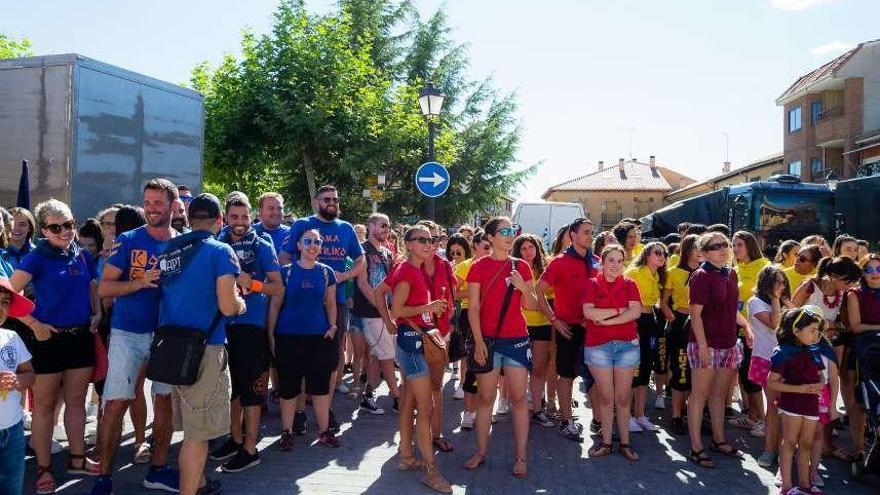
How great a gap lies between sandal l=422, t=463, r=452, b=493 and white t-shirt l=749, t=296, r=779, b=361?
301 cm

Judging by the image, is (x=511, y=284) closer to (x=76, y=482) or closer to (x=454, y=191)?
(x=76, y=482)

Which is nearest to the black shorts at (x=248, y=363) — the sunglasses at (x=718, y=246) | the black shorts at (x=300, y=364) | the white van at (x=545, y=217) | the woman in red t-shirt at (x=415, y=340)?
the black shorts at (x=300, y=364)

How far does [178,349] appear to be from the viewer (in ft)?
12.5

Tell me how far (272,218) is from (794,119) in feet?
122

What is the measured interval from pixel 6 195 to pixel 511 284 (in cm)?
659

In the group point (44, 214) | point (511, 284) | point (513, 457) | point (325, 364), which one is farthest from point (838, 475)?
point (44, 214)

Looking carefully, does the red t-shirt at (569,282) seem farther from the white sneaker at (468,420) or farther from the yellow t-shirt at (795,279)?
the yellow t-shirt at (795,279)

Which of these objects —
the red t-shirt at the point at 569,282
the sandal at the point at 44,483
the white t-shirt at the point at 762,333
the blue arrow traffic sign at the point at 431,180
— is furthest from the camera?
the blue arrow traffic sign at the point at 431,180

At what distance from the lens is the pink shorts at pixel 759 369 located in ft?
18.9

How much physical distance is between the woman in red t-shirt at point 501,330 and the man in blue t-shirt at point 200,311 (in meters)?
1.88

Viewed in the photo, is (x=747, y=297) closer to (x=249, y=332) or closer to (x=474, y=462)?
(x=474, y=462)

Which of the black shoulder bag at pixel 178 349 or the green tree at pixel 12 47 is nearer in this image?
the black shoulder bag at pixel 178 349

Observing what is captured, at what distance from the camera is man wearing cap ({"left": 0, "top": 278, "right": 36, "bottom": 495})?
3.03m

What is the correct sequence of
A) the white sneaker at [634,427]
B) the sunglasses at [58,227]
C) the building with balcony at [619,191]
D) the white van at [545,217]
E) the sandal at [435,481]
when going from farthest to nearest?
the building with balcony at [619,191]
the white van at [545,217]
the white sneaker at [634,427]
the sandal at [435,481]
the sunglasses at [58,227]
